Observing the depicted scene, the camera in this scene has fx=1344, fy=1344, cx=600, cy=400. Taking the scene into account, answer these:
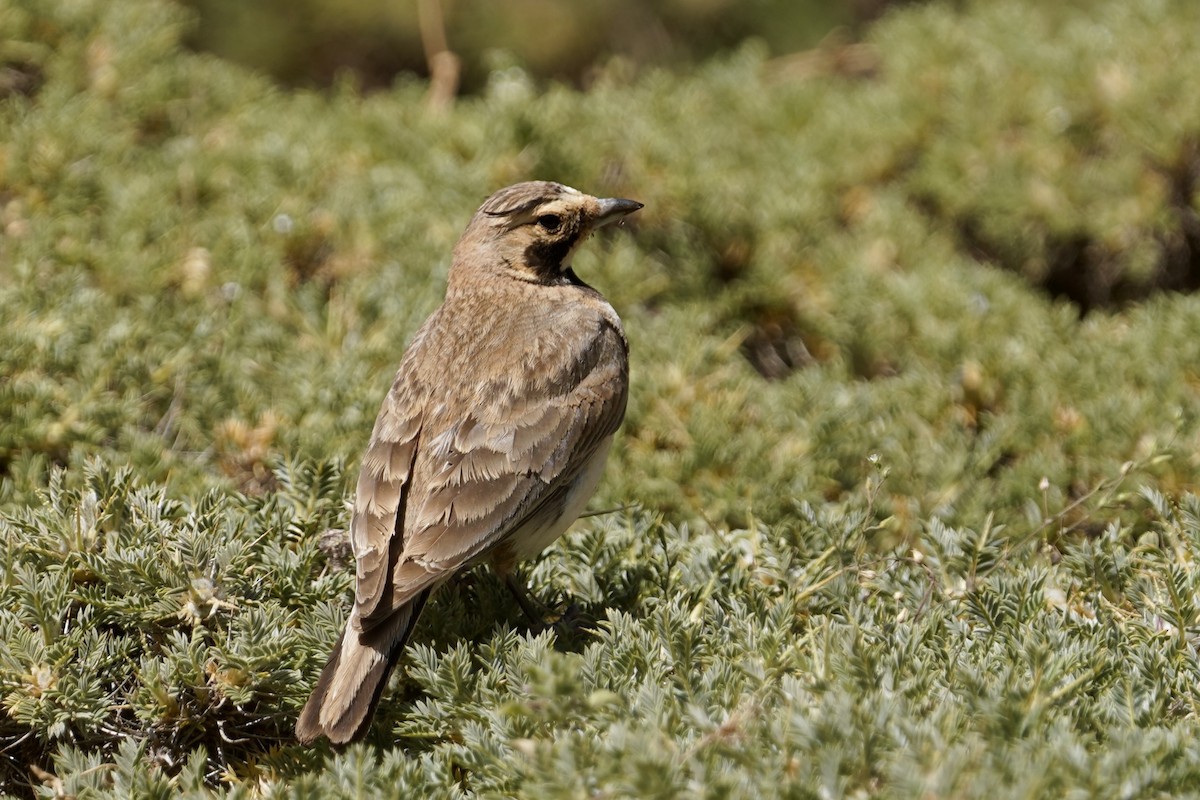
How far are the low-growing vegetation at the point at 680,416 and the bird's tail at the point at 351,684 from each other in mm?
101

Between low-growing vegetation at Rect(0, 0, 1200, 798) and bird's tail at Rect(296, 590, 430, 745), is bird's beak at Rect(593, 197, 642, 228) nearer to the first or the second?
low-growing vegetation at Rect(0, 0, 1200, 798)

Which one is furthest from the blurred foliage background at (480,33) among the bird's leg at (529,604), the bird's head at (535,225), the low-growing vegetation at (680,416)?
the bird's leg at (529,604)

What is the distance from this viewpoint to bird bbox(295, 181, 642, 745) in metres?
3.21

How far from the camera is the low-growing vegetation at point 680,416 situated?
9.16ft

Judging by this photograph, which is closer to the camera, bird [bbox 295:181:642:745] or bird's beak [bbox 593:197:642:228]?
bird [bbox 295:181:642:745]

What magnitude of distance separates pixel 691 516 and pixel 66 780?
7.75 feet

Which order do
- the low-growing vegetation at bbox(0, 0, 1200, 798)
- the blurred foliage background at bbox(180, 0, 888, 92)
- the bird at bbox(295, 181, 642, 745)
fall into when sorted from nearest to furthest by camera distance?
1. the low-growing vegetation at bbox(0, 0, 1200, 798)
2. the bird at bbox(295, 181, 642, 745)
3. the blurred foliage background at bbox(180, 0, 888, 92)

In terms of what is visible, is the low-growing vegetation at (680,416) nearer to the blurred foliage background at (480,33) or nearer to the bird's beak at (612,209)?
the bird's beak at (612,209)

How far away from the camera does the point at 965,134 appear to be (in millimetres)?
7266

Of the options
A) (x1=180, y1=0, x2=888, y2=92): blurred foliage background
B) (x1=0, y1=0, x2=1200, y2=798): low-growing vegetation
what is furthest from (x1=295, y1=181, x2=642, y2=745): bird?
→ (x1=180, y1=0, x2=888, y2=92): blurred foliage background

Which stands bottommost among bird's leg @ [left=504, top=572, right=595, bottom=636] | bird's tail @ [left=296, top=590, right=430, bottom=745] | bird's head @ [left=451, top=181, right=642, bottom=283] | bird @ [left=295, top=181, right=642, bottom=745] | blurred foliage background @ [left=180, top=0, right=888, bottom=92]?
blurred foliage background @ [left=180, top=0, right=888, bottom=92]

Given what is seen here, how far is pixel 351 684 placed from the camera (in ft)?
10.0

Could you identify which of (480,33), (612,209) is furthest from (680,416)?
(480,33)

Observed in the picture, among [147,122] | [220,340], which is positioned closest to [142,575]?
[220,340]
